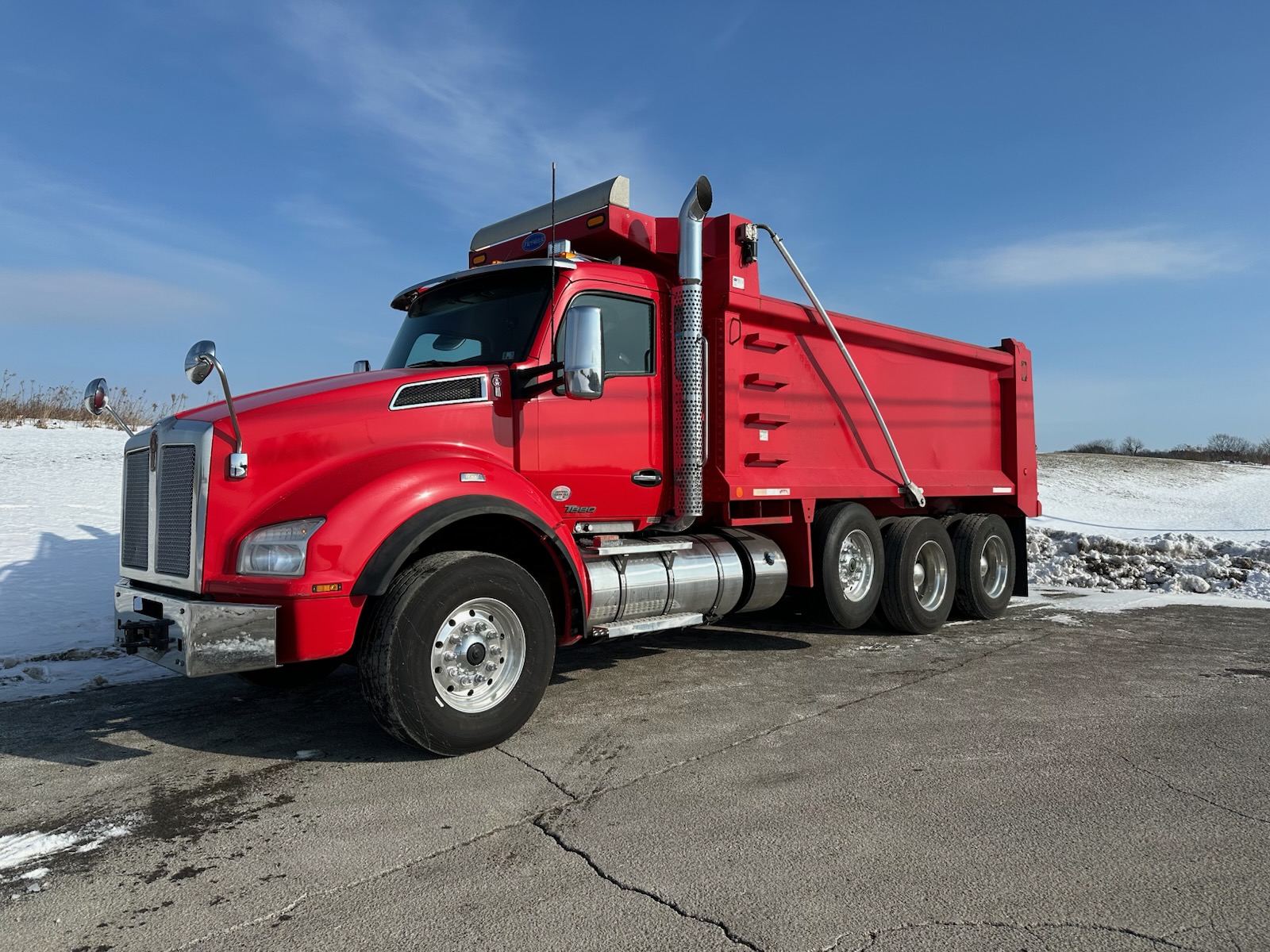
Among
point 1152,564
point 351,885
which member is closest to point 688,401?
point 351,885

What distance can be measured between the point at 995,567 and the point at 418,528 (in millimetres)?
7346

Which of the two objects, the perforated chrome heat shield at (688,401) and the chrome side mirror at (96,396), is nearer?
the chrome side mirror at (96,396)

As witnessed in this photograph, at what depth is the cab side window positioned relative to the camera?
6.03 meters

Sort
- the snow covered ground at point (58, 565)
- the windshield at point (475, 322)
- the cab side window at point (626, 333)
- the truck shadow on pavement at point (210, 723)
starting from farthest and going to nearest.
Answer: the snow covered ground at point (58, 565)
the cab side window at point (626, 333)
the windshield at point (475, 322)
the truck shadow on pavement at point (210, 723)

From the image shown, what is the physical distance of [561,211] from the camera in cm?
688

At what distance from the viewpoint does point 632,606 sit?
5.84 m

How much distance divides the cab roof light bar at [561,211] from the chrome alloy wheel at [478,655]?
3.35m

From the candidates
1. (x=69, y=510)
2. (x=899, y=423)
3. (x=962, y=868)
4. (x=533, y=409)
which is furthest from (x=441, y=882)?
(x=69, y=510)

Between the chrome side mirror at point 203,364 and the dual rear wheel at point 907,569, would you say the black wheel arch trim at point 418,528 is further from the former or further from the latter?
the dual rear wheel at point 907,569

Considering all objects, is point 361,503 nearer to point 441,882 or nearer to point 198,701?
point 441,882

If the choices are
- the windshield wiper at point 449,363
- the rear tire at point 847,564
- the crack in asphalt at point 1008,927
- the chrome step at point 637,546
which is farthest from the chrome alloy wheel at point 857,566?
the crack in asphalt at point 1008,927

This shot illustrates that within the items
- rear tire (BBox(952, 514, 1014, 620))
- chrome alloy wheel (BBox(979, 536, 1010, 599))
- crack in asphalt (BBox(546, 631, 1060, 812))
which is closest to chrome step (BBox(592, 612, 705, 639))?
crack in asphalt (BBox(546, 631, 1060, 812))

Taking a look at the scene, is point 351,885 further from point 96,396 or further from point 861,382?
point 861,382

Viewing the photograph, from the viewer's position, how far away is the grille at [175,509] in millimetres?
4461
